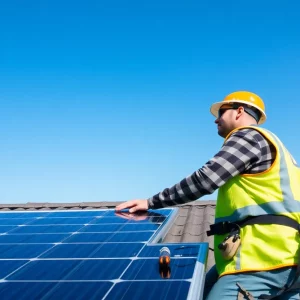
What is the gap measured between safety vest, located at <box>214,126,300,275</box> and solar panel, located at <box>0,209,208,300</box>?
0.41 m

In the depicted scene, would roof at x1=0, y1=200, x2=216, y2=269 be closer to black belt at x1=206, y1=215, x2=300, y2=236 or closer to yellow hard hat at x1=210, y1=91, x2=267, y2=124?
black belt at x1=206, y1=215, x2=300, y2=236

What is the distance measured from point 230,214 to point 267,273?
19.3 inches

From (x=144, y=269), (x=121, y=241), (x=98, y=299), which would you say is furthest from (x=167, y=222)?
(x=98, y=299)

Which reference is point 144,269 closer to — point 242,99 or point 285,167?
point 285,167

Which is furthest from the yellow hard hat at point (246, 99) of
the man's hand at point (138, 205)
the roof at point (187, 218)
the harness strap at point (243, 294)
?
the roof at point (187, 218)

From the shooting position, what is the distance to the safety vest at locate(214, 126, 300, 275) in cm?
303

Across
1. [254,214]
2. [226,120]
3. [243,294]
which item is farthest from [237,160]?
[243,294]

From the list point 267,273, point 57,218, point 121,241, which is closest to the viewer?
point 267,273

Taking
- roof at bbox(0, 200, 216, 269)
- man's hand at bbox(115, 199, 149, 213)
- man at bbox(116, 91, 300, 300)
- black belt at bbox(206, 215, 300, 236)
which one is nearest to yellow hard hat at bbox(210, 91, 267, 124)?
man at bbox(116, 91, 300, 300)

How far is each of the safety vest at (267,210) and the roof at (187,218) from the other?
5.04 feet

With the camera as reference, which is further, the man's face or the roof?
the roof

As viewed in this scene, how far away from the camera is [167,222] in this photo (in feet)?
17.6

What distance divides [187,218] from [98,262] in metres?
5.25

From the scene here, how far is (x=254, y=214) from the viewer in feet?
10.2
